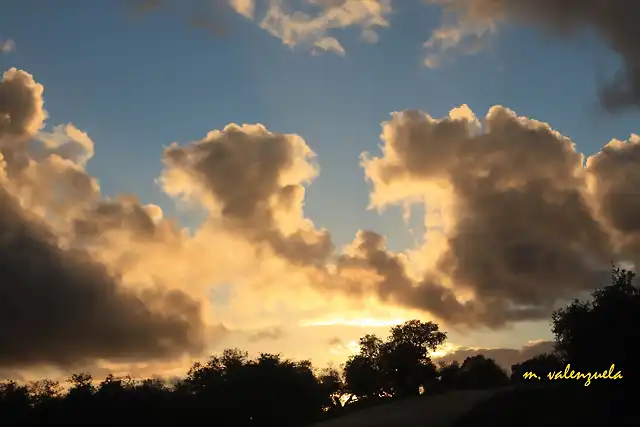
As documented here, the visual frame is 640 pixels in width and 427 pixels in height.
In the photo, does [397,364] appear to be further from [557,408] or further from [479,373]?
[557,408]

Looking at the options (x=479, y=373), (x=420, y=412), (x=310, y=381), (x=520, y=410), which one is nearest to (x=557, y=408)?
(x=520, y=410)

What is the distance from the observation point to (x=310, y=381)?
9562cm

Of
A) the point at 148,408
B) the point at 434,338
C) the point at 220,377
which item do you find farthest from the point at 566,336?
the point at 434,338

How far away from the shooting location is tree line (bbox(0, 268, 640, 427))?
191 feet

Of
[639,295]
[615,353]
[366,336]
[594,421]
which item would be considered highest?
[366,336]

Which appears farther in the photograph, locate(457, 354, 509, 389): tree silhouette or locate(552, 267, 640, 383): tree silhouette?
locate(457, 354, 509, 389): tree silhouette

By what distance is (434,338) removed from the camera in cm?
13375

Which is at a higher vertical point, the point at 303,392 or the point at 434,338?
the point at 434,338

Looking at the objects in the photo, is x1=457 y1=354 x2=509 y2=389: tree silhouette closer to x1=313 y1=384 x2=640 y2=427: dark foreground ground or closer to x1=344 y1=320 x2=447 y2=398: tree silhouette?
x1=344 y1=320 x2=447 y2=398: tree silhouette

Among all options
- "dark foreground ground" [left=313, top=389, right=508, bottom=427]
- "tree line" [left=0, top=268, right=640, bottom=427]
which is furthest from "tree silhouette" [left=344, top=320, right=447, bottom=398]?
"dark foreground ground" [left=313, top=389, right=508, bottom=427]

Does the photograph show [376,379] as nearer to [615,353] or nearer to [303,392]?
[303,392]

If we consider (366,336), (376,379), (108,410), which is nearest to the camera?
(108,410)

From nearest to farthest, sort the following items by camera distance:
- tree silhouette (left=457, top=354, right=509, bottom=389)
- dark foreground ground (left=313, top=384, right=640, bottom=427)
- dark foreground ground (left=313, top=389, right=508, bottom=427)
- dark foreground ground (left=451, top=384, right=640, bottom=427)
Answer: dark foreground ground (left=451, top=384, right=640, bottom=427) < dark foreground ground (left=313, top=384, right=640, bottom=427) < dark foreground ground (left=313, top=389, right=508, bottom=427) < tree silhouette (left=457, top=354, right=509, bottom=389)

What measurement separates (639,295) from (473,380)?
2607 inches
